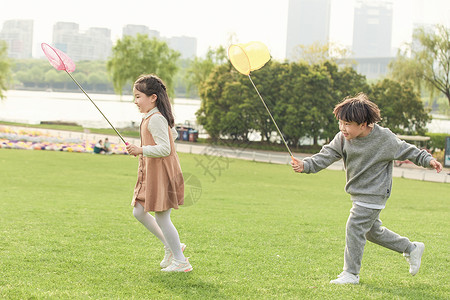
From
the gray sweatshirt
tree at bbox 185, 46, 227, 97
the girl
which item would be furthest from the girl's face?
tree at bbox 185, 46, 227, 97

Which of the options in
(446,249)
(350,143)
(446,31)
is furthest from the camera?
(446,31)

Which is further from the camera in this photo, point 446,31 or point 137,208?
point 446,31

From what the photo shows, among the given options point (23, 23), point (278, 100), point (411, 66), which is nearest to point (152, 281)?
point (278, 100)

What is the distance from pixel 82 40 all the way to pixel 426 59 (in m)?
80.8

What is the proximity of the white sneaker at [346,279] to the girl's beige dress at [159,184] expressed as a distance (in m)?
1.43

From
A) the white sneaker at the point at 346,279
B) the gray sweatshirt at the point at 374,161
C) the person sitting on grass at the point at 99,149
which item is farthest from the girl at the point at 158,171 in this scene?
the person sitting on grass at the point at 99,149

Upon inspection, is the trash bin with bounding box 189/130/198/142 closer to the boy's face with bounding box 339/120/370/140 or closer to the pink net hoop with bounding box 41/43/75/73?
the pink net hoop with bounding box 41/43/75/73

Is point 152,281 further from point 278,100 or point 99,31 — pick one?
point 99,31

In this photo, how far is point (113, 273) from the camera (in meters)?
4.26

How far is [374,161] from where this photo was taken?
4.25 m

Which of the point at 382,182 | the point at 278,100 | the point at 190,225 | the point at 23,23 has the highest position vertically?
the point at 23,23

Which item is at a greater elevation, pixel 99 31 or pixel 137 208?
pixel 99 31

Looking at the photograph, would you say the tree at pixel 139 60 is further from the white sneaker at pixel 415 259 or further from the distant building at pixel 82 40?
the distant building at pixel 82 40

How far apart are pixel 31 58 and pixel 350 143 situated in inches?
4367
